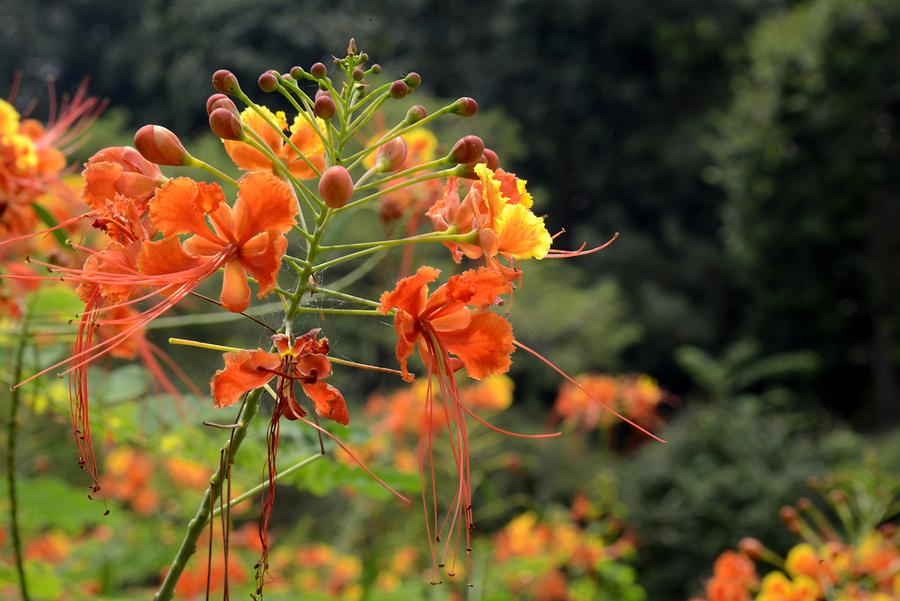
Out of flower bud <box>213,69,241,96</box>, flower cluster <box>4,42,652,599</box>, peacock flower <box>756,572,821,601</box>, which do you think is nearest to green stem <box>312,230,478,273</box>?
flower cluster <box>4,42,652,599</box>

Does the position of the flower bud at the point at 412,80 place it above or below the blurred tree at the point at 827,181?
below

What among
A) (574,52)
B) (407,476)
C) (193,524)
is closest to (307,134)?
(193,524)

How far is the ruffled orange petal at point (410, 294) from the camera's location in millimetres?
951

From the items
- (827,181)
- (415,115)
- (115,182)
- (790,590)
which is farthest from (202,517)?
(827,181)

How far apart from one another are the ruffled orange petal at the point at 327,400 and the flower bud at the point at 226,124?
0.27m

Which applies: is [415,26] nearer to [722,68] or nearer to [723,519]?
[722,68]

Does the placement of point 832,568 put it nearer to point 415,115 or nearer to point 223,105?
point 415,115

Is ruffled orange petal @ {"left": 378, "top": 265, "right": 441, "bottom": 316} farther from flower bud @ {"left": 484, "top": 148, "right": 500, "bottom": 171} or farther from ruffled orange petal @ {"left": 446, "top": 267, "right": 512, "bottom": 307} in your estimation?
flower bud @ {"left": 484, "top": 148, "right": 500, "bottom": 171}

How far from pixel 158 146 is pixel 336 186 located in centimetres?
22

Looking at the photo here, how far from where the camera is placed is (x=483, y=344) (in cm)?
101

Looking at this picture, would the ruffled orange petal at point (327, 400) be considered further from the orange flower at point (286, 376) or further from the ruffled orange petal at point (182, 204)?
the ruffled orange petal at point (182, 204)

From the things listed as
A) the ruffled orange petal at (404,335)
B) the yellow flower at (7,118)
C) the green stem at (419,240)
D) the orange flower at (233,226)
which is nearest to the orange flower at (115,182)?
the orange flower at (233,226)

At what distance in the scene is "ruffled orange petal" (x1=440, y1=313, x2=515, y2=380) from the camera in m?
0.99

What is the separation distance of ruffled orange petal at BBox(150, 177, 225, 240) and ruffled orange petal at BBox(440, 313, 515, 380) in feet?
0.94
